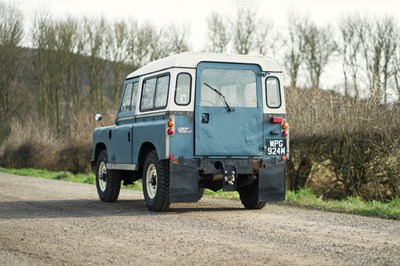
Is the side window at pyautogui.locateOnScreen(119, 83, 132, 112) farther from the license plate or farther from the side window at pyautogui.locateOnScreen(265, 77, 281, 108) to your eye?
the license plate

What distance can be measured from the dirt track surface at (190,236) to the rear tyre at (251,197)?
0.18 meters

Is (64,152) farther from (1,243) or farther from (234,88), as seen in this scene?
(1,243)

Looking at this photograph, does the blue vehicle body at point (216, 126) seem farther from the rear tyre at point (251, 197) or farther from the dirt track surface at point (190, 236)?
the dirt track surface at point (190, 236)

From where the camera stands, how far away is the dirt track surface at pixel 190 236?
8.12 m

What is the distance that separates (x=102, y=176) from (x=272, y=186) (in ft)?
14.4

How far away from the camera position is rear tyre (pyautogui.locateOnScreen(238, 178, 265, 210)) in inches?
541

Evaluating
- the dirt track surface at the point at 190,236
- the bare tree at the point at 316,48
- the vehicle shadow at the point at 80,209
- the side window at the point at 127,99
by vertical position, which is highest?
the bare tree at the point at 316,48

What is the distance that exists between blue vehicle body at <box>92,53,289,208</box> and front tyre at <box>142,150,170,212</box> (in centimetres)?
5

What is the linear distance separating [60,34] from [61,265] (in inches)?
1607

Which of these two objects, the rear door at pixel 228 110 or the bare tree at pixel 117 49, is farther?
the bare tree at pixel 117 49

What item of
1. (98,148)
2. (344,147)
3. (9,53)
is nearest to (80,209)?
(98,148)

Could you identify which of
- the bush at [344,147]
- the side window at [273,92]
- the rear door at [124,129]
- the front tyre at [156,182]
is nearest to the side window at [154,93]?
the rear door at [124,129]

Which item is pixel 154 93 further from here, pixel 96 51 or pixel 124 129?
pixel 96 51

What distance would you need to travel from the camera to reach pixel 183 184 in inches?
508
